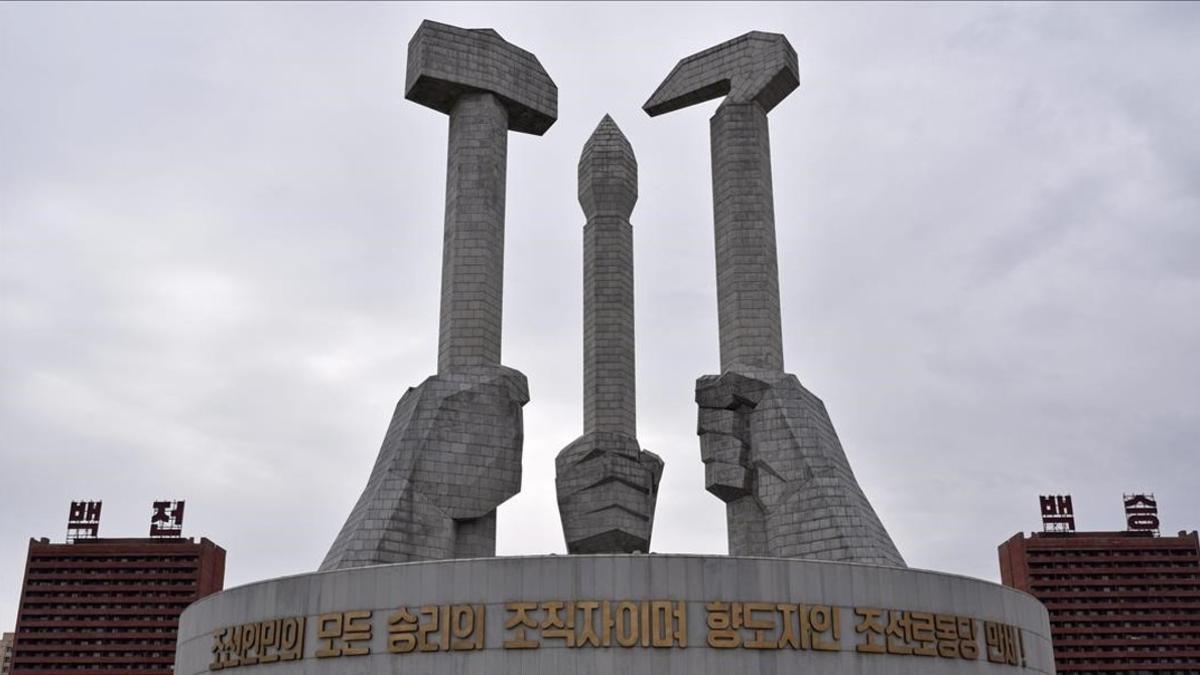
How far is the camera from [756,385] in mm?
31891

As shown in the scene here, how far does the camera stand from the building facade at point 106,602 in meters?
98.9

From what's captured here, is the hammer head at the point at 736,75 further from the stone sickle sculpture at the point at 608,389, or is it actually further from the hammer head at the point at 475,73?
the hammer head at the point at 475,73

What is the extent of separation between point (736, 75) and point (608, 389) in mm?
9987

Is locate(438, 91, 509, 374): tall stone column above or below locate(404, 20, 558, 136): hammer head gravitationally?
below

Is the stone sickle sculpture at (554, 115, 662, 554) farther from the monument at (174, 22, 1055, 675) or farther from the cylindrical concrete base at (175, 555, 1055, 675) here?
the cylindrical concrete base at (175, 555, 1055, 675)

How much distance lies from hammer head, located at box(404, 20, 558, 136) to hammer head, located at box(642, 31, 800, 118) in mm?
3575

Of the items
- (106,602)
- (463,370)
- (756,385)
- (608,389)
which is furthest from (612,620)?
(106,602)

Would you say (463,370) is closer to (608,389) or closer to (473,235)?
(473,235)

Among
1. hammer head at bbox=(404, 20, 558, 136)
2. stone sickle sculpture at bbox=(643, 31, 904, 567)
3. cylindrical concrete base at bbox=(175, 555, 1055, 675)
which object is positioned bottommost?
cylindrical concrete base at bbox=(175, 555, 1055, 675)

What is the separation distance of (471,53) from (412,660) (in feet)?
65.9

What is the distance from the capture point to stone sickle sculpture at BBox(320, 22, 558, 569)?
2972 centimetres

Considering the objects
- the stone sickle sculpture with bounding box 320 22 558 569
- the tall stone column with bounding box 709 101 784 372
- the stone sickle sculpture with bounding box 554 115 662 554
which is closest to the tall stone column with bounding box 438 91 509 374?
the stone sickle sculpture with bounding box 320 22 558 569

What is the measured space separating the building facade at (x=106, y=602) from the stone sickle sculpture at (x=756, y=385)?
76938 mm

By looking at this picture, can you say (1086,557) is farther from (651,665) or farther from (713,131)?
(651,665)
